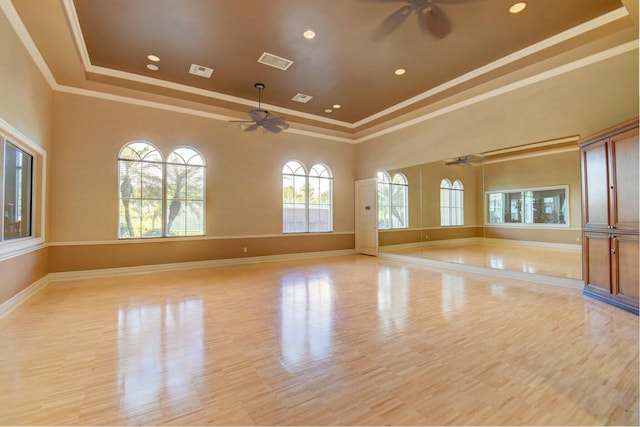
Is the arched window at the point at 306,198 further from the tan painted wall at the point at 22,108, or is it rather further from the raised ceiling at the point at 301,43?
the tan painted wall at the point at 22,108

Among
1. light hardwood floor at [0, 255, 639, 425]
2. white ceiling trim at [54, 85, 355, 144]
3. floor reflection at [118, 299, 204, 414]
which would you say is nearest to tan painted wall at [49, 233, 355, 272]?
light hardwood floor at [0, 255, 639, 425]

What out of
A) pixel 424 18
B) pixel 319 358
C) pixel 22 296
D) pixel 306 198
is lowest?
pixel 319 358

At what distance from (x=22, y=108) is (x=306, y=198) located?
5774 millimetres

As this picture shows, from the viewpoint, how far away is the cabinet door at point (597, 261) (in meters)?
3.87

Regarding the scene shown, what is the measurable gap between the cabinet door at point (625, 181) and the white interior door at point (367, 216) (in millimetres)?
5091

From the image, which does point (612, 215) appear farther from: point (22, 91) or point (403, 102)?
point (22, 91)

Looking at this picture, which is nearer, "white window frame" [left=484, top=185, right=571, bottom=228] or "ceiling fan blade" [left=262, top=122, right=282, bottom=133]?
"white window frame" [left=484, top=185, right=571, bottom=228]

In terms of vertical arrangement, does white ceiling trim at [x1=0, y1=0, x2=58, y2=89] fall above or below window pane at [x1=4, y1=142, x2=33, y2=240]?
above

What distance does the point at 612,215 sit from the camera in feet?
12.4

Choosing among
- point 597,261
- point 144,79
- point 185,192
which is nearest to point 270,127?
point 144,79

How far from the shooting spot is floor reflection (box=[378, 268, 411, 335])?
3.24 meters

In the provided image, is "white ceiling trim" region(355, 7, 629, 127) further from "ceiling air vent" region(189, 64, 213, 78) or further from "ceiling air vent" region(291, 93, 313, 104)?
"ceiling air vent" region(189, 64, 213, 78)

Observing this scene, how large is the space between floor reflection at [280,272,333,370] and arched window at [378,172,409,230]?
339 cm

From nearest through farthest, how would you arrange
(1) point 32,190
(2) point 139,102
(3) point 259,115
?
1. (1) point 32,190
2. (3) point 259,115
3. (2) point 139,102
